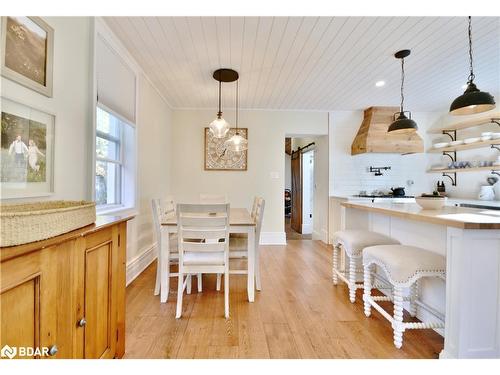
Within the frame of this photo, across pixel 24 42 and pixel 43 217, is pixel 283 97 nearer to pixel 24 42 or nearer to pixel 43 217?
pixel 24 42

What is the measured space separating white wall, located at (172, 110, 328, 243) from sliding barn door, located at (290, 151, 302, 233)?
60.7 inches

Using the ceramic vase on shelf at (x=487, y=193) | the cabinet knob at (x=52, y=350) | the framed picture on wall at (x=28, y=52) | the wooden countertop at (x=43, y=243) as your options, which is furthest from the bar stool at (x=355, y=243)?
the ceramic vase on shelf at (x=487, y=193)

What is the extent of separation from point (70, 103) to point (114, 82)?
80cm

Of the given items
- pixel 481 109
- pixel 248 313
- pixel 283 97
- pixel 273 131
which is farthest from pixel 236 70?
pixel 248 313

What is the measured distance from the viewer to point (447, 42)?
93.7 inches

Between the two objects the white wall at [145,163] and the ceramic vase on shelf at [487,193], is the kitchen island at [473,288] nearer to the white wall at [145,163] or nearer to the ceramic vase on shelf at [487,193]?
the white wall at [145,163]

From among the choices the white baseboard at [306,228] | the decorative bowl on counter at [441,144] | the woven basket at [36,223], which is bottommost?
the white baseboard at [306,228]

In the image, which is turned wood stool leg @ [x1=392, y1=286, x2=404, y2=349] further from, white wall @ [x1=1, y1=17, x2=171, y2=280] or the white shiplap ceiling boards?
white wall @ [x1=1, y1=17, x2=171, y2=280]

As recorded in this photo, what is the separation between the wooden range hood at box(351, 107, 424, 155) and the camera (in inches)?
168

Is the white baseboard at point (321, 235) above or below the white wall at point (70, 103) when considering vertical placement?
below

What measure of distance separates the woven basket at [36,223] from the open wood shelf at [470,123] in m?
5.05

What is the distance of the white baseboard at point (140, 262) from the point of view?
2.82 m

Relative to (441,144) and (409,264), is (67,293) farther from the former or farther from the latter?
(441,144)

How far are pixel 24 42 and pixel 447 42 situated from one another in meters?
3.30
